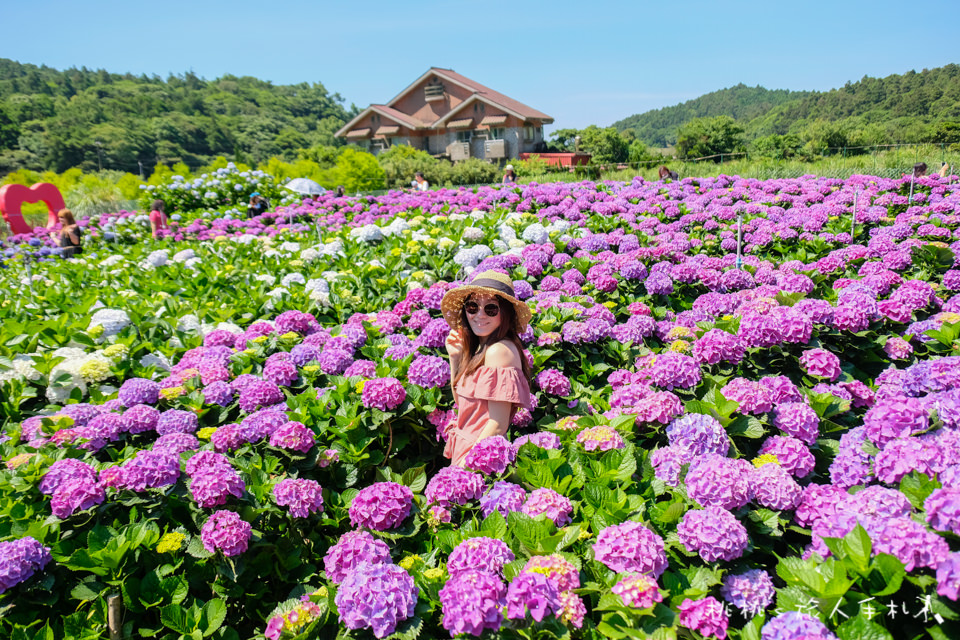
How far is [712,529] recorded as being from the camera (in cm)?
151

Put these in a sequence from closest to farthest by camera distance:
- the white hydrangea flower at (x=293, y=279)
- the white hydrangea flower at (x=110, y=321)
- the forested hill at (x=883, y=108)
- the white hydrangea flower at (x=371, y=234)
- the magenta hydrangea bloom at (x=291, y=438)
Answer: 1. the magenta hydrangea bloom at (x=291, y=438)
2. the white hydrangea flower at (x=110, y=321)
3. the white hydrangea flower at (x=293, y=279)
4. the white hydrangea flower at (x=371, y=234)
5. the forested hill at (x=883, y=108)

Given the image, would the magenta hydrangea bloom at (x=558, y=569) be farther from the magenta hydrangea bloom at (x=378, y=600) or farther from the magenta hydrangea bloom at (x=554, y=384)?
the magenta hydrangea bloom at (x=554, y=384)

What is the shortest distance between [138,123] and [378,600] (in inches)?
3440

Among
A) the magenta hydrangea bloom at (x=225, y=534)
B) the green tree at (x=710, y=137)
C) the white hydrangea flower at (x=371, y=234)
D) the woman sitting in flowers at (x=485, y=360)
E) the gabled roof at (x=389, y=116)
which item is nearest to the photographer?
the magenta hydrangea bloom at (x=225, y=534)

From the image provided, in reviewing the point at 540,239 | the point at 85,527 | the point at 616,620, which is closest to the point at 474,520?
the point at 616,620

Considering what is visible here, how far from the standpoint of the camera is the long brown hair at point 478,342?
2.49 m

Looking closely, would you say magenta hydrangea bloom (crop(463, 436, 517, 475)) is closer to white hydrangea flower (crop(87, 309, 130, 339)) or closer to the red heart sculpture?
white hydrangea flower (crop(87, 309, 130, 339))

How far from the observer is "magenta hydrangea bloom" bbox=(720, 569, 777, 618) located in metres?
1.47

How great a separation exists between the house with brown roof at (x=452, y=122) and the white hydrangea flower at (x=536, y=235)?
31.1 m

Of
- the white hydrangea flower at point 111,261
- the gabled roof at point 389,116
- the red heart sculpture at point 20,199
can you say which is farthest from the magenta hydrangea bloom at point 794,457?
the gabled roof at point 389,116

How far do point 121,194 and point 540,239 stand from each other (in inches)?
761

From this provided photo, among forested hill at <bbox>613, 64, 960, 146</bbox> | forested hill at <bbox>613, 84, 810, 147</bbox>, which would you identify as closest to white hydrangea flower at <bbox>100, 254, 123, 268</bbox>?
forested hill at <bbox>613, 64, 960, 146</bbox>

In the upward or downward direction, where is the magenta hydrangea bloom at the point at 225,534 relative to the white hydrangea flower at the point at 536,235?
downward

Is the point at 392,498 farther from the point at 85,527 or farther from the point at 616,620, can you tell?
the point at 85,527
